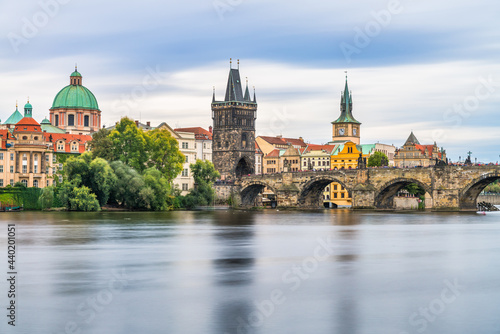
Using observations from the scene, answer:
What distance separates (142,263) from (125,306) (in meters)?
9.93

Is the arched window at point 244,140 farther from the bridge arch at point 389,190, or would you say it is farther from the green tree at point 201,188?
the bridge arch at point 389,190

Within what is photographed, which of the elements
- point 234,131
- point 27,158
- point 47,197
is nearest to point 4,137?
point 27,158

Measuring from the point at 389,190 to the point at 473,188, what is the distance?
1063 cm

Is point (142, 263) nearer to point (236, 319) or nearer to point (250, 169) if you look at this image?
point (236, 319)

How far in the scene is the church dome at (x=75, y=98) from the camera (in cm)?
12656

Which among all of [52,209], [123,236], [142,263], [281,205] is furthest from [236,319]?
[281,205]

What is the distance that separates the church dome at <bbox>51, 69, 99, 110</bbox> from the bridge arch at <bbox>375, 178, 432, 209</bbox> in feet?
178

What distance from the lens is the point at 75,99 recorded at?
127125 mm

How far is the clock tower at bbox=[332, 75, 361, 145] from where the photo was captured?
156 m

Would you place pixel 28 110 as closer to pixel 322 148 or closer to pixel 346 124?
pixel 322 148

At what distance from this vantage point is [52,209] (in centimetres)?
7606

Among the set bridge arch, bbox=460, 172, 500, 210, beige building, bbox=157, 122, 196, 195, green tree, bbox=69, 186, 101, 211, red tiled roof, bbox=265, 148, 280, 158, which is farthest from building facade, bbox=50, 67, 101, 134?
bridge arch, bbox=460, 172, 500, 210

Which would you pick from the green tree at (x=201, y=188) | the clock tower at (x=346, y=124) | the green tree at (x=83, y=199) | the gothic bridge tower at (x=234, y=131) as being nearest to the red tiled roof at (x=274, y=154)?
the clock tower at (x=346, y=124)

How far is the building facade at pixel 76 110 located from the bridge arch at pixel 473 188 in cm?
6287
